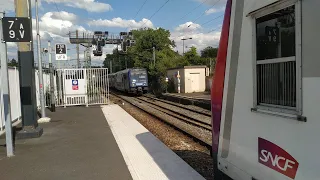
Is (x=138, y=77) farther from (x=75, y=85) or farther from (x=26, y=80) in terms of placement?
(x=26, y=80)

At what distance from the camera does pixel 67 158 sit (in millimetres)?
6816

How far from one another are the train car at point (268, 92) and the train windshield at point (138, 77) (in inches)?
1166

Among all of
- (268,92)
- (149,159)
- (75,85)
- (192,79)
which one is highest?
(192,79)

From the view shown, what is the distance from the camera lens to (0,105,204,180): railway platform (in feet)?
18.5

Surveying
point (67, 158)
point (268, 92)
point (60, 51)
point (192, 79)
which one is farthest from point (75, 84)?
point (268, 92)

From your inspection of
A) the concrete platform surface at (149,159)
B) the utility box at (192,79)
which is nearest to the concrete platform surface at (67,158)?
the concrete platform surface at (149,159)

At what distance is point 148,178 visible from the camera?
540 cm

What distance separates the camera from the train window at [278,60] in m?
2.37

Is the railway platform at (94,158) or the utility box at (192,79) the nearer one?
the railway platform at (94,158)

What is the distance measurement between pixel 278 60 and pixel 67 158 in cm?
551

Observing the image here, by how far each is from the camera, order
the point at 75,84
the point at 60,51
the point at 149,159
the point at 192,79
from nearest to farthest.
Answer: the point at 149,159 < the point at 60,51 < the point at 75,84 < the point at 192,79

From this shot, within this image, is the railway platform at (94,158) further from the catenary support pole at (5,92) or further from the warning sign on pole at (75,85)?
the warning sign on pole at (75,85)

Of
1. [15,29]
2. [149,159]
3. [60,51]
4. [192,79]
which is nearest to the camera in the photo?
[149,159]

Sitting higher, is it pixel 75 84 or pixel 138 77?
pixel 138 77
